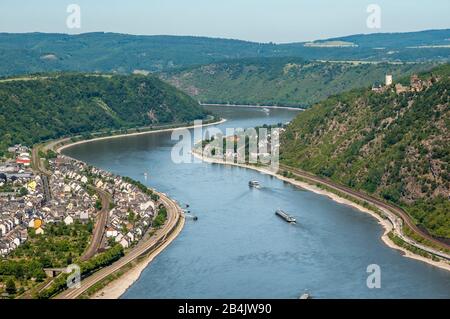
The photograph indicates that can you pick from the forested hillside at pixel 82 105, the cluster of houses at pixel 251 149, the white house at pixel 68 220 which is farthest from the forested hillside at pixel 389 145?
the forested hillside at pixel 82 105

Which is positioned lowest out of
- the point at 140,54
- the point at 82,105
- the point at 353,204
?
the point at 353,204

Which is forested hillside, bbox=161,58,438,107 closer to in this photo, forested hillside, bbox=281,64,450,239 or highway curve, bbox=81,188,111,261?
forested hillside, bbox=281,64,450,239

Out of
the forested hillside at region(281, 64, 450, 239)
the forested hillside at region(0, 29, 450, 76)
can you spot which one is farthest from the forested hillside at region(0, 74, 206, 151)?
the forested hillside at region(0, 29, 450, 76)

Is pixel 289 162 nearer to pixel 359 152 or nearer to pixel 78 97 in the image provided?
pixel 359 152

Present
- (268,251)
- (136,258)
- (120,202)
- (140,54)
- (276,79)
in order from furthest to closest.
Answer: (140,54)
(276,79)
(120,202)
(268,251)
(136,258)

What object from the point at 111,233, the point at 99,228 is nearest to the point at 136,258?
the point at 111,233

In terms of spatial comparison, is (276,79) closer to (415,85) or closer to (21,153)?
(21,153)
